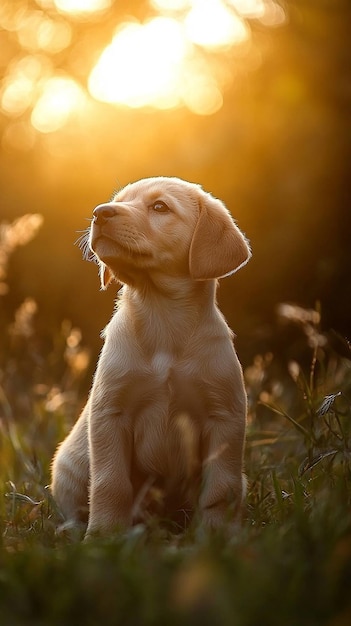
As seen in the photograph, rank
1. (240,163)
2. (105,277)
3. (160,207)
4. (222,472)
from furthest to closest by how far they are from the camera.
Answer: (240,163) → (105,277) → (160,207) → (222,472)

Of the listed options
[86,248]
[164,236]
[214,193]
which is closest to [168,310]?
[164,236]

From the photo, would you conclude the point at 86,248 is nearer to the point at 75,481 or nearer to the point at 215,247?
the point at 215,247

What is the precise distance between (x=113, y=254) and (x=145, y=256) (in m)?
0.15

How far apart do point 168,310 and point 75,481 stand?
966mm

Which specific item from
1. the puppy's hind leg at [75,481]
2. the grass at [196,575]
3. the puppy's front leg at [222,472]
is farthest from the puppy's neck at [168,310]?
the grass at [196,575]

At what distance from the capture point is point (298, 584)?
2.09m

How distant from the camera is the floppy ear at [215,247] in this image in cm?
372

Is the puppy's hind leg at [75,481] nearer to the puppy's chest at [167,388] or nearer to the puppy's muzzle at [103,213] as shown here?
the puppy's chest at [167,388]

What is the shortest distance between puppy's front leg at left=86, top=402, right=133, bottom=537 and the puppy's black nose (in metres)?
0.83

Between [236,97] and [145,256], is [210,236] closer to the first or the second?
[145,256]

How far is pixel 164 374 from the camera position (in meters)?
3.59

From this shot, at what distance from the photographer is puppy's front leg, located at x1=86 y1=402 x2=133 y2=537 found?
3496mm

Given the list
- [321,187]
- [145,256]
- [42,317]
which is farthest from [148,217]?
[42,317]

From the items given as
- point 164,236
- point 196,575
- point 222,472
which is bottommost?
point 222,472
